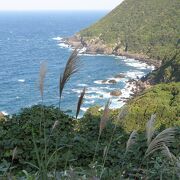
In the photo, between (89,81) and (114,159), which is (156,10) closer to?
(89,81)

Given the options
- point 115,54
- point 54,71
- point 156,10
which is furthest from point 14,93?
point 156,10

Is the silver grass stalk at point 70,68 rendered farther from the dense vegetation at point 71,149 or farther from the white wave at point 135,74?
the white wave at point 135,74

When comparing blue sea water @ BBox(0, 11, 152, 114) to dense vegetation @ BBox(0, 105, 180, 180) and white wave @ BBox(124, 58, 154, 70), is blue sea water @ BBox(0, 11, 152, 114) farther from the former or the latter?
dense vegetation @ BBox(0, 105, 180, 180)

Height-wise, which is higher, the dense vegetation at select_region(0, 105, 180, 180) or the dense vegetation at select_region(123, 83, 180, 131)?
the dense vegetation at select_region(0, 105, 180, 180)

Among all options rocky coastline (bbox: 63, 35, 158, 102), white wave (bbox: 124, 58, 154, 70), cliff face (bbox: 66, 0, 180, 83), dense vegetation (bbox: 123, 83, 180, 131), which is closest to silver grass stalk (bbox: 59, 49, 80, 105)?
dense vegetation (bbox: 123, 83, 180, 131)

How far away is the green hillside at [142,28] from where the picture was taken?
256ft

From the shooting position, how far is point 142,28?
9075 centimetres

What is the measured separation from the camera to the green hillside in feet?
256

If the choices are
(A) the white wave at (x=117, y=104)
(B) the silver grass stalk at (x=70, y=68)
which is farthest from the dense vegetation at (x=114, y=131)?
(A) the white wave at (x=117, y=104)

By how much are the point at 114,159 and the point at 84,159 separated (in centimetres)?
57

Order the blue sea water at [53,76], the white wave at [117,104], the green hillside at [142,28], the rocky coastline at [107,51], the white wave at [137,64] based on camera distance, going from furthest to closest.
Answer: the green hillside at [142,28], the rocky coastline at [107,51], the white wave at [137,64], the blue sea water at [53,76], the white wave at [117,104]

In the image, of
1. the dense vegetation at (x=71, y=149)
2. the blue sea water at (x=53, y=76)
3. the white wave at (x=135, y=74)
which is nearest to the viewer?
the dense vegetation at (x=71, y=149)

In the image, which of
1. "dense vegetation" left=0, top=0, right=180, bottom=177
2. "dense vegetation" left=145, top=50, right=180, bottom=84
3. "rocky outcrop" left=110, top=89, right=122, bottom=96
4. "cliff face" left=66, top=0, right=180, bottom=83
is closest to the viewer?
"dense vegetation" left=0, top=0, right=180, bottom=177

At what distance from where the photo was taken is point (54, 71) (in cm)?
6131
